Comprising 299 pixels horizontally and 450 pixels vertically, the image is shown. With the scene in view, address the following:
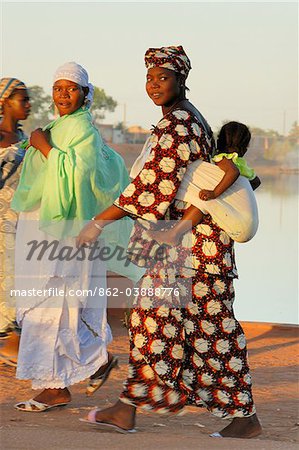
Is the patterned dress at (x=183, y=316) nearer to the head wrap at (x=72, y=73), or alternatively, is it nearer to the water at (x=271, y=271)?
the head wrap at (x=72, y=73)

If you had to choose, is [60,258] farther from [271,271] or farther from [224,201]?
[271,271]

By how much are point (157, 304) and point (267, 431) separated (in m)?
1.06

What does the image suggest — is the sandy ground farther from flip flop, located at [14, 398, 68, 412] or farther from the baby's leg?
the baby's leg

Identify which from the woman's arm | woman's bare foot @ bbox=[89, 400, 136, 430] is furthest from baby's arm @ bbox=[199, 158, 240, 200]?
woman's bare foot @ bbox=[89, 400, 136, 430]

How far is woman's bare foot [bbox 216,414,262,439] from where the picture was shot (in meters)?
5.79

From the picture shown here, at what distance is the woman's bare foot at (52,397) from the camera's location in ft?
21.4

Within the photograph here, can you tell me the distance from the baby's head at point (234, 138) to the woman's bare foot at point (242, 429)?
1.26 m

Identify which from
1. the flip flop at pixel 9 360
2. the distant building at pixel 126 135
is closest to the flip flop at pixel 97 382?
the flip flop at pixel 9 360

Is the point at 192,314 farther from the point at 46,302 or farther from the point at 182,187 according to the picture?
the point at 46,302

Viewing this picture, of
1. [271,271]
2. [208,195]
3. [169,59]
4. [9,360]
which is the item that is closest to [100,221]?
[208,195]

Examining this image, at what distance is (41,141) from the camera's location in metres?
6.60

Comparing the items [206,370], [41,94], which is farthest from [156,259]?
[41,94]

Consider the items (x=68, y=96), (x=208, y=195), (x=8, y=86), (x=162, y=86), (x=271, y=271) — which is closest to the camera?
(x=208, y=195)

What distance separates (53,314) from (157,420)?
2.57 feet
